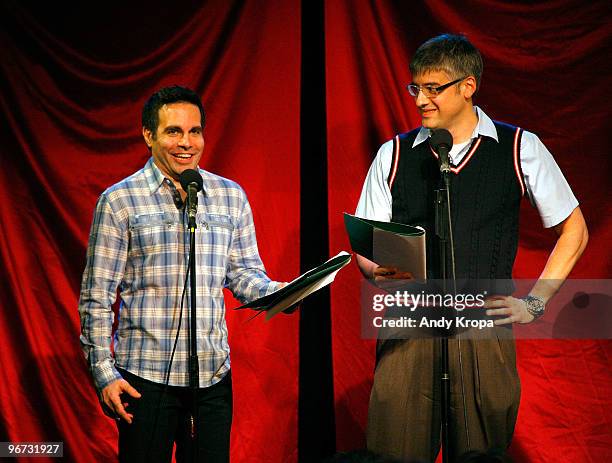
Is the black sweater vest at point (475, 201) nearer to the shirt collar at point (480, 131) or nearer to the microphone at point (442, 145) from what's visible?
the shirt collar at point (480, 131)

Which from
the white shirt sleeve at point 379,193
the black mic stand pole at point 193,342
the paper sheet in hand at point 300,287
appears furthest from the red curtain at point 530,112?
the black mic stand pole at point 193,342

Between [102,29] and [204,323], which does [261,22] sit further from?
[204,323]

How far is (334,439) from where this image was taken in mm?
3953

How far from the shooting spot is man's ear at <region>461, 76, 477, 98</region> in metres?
2.99

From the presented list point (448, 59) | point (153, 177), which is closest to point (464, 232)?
point (448, 59)

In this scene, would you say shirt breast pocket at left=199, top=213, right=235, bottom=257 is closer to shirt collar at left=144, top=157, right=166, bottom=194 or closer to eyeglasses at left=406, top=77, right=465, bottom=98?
shirt collar at left=144, top=157, right=166, bottom=194

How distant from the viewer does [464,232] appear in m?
2.89

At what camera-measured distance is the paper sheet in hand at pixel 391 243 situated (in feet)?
8.15

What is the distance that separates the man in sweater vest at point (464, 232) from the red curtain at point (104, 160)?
1102mm

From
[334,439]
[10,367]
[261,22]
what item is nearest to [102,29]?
[261,22]

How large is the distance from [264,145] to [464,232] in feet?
4.68

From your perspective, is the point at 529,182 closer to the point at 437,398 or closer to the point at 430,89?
the point at 430,89

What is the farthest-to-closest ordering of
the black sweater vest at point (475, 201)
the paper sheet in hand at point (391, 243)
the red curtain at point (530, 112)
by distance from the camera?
1. the red curtain at point (530, 112)
2. the black sweater vest at point (475, 201)
3. the paper sheet in hand at point (391, 243)

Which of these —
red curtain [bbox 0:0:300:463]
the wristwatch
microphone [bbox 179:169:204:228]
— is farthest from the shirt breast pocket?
the wristwatch
